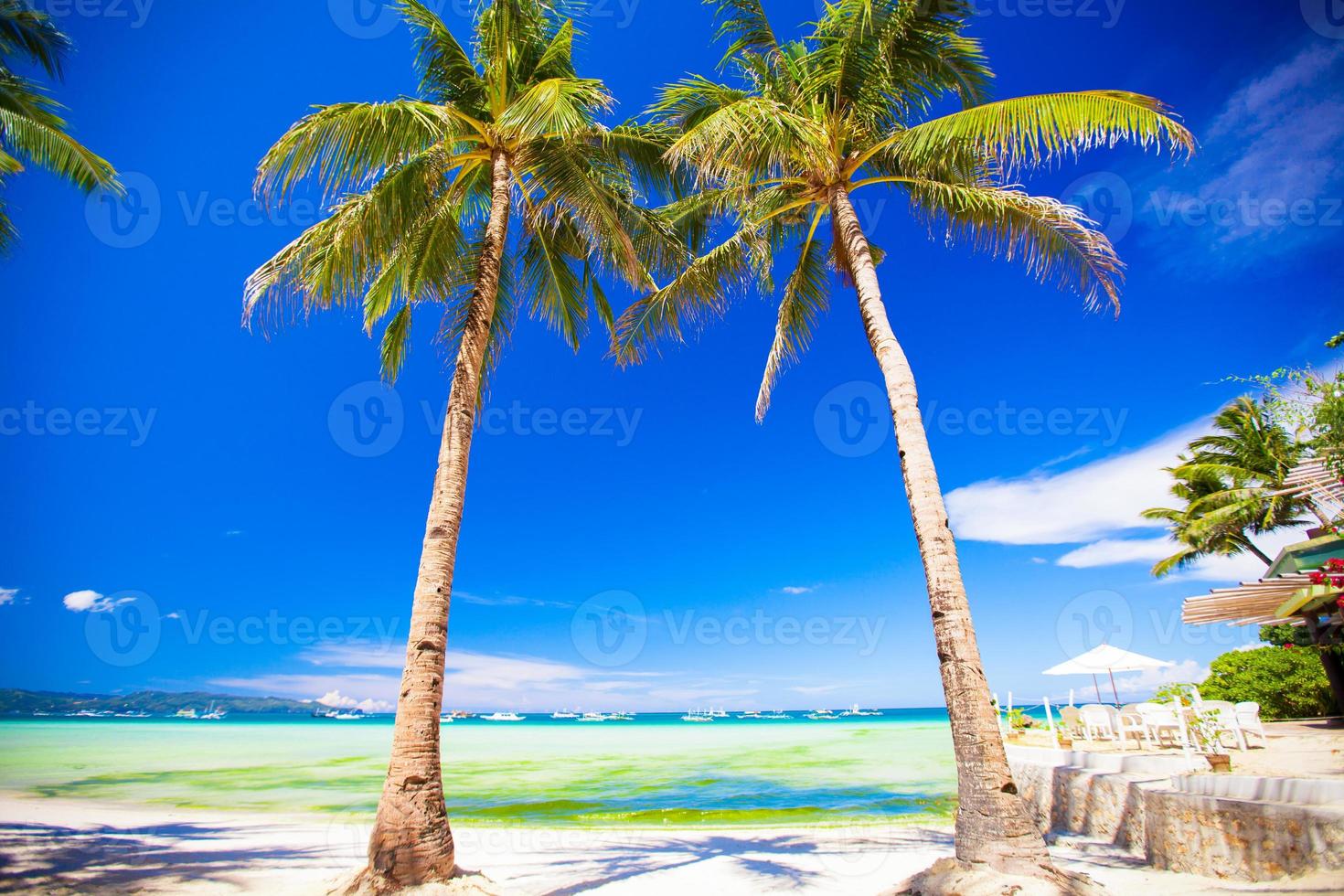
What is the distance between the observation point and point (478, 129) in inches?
287

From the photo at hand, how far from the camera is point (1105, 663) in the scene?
586 inches

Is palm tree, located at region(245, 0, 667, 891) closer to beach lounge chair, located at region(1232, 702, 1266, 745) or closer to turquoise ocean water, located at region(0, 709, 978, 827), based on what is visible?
turquoise ocean water, located at region(0, 709, 978, 827)

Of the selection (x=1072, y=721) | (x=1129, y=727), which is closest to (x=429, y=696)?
(x=1129, y=727)

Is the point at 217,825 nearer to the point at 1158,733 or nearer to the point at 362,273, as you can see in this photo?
the point at 362,273

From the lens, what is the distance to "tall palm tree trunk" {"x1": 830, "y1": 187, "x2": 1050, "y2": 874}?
4.28 m

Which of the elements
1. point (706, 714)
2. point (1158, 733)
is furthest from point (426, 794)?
point (706, 714)

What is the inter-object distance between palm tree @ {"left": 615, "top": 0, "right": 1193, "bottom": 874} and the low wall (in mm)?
3116

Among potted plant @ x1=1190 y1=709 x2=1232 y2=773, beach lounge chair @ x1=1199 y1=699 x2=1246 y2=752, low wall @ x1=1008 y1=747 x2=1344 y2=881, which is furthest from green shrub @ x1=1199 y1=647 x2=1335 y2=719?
low wall @ x1=1008 y1=747 x2=1344 y2=881

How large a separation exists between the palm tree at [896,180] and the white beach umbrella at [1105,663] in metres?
12.3

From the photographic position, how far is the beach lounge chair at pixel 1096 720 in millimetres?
13344

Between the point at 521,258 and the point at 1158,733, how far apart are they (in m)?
16.1

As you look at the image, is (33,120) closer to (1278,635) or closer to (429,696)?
(429,696)

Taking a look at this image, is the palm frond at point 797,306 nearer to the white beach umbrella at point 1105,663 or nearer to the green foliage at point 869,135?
the green foliage at point 869,135

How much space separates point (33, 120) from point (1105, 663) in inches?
985
